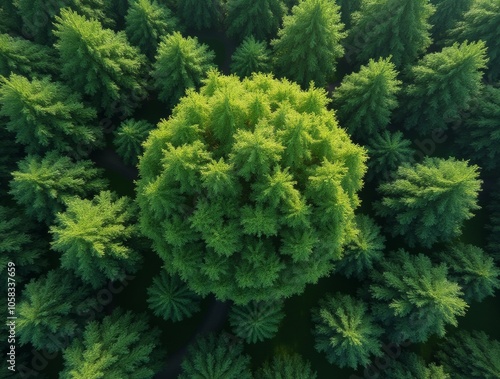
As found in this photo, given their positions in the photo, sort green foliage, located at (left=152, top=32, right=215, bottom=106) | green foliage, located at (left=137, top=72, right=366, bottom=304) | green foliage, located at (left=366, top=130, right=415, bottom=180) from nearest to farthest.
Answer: green foliage, located at (left=137, top=72, right=366, bottom=304)
green foliage, located at (left=152, top=32, right=215, bottom=106)
green foliage, located at (left=366, top=130, right=415, bottom=180)

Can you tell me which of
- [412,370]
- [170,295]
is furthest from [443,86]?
[170,295]

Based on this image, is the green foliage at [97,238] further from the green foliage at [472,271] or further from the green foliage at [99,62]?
the green foliage at [472,271]

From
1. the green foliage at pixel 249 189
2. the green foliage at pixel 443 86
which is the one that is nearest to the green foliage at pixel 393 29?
the green foliage at pixel 443 86

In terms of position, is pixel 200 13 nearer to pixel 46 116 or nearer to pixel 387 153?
pixel 46 116

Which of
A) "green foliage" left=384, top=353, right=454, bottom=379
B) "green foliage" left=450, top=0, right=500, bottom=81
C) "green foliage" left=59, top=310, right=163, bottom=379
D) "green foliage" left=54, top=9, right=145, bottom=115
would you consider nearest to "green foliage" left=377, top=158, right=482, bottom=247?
"green foliage" left=384, top=353, right=454, bottom=379

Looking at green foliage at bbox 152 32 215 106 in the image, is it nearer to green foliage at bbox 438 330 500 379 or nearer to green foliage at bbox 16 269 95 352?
green foliage at bbox 16 269 95 352
